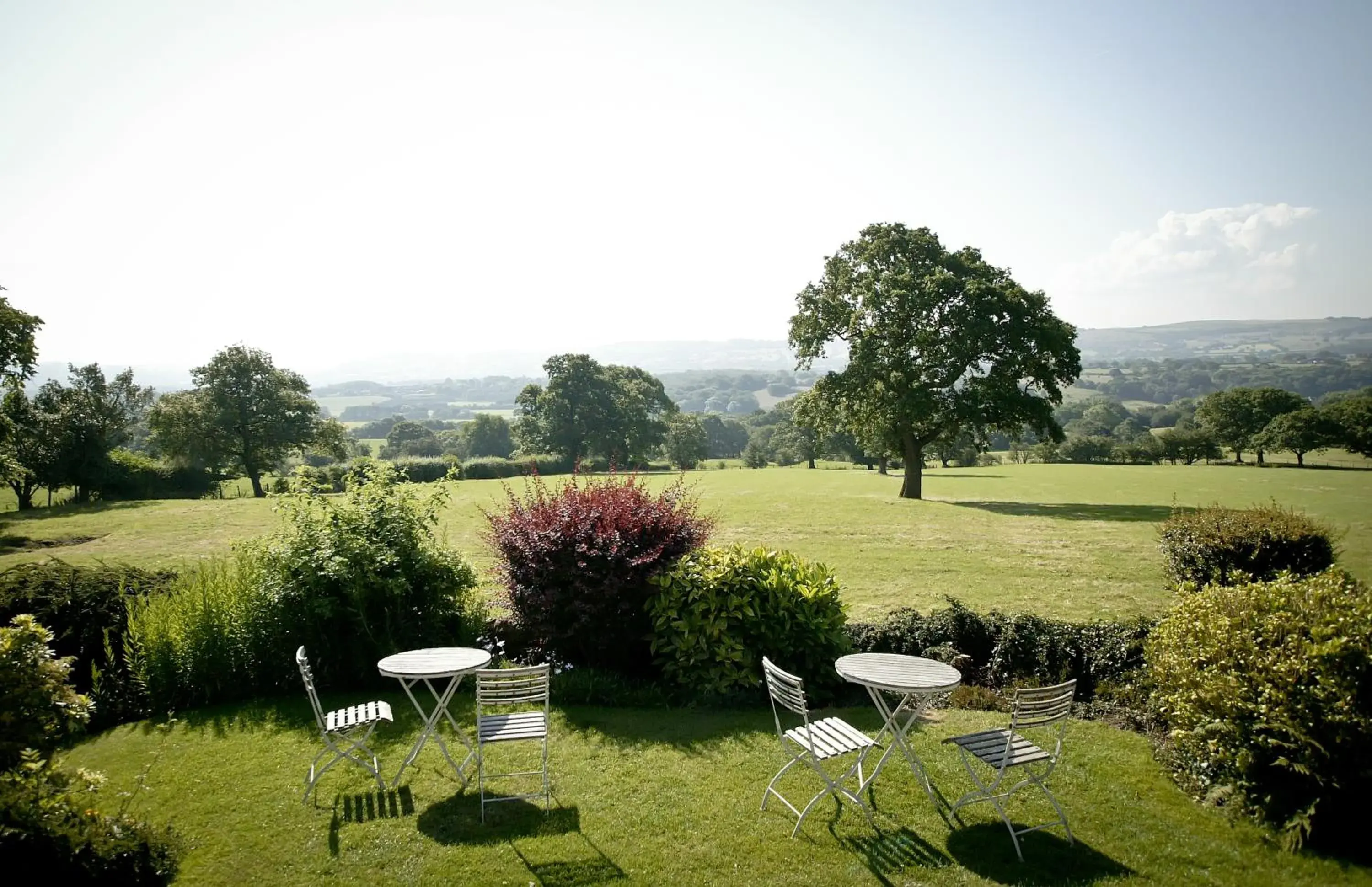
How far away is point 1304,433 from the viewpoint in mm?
52438

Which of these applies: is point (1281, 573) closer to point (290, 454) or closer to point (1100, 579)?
point (1100, 579)

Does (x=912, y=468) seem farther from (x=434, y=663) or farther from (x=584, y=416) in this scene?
(x=584, y=416)

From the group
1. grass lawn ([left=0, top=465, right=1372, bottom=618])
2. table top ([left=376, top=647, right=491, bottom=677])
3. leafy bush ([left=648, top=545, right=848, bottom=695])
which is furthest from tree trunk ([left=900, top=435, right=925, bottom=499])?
table top ([left=376, top=647, right=491, bottom=677])

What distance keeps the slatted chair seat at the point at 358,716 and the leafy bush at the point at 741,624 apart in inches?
138

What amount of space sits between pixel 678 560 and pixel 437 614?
11.7ft

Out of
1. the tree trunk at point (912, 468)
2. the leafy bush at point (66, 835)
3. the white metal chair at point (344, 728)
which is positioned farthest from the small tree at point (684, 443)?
the leafy bush at point (66, 835)

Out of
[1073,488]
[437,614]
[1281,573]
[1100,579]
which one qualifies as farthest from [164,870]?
[1073,488]

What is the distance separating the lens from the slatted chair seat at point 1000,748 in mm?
5785

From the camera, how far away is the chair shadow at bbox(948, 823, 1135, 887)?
536 centimetres

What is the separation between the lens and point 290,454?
150 feet

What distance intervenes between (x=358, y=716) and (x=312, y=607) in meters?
3.07

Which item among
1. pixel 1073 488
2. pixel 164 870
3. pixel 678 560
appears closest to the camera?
pixel 164 870

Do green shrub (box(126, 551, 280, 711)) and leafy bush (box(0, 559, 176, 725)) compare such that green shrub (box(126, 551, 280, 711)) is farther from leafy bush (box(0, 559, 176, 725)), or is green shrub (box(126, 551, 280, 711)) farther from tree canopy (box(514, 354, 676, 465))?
tree canopy (box(514, 354, 676, 465))

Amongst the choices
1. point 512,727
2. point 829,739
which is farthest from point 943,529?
point 512,727
